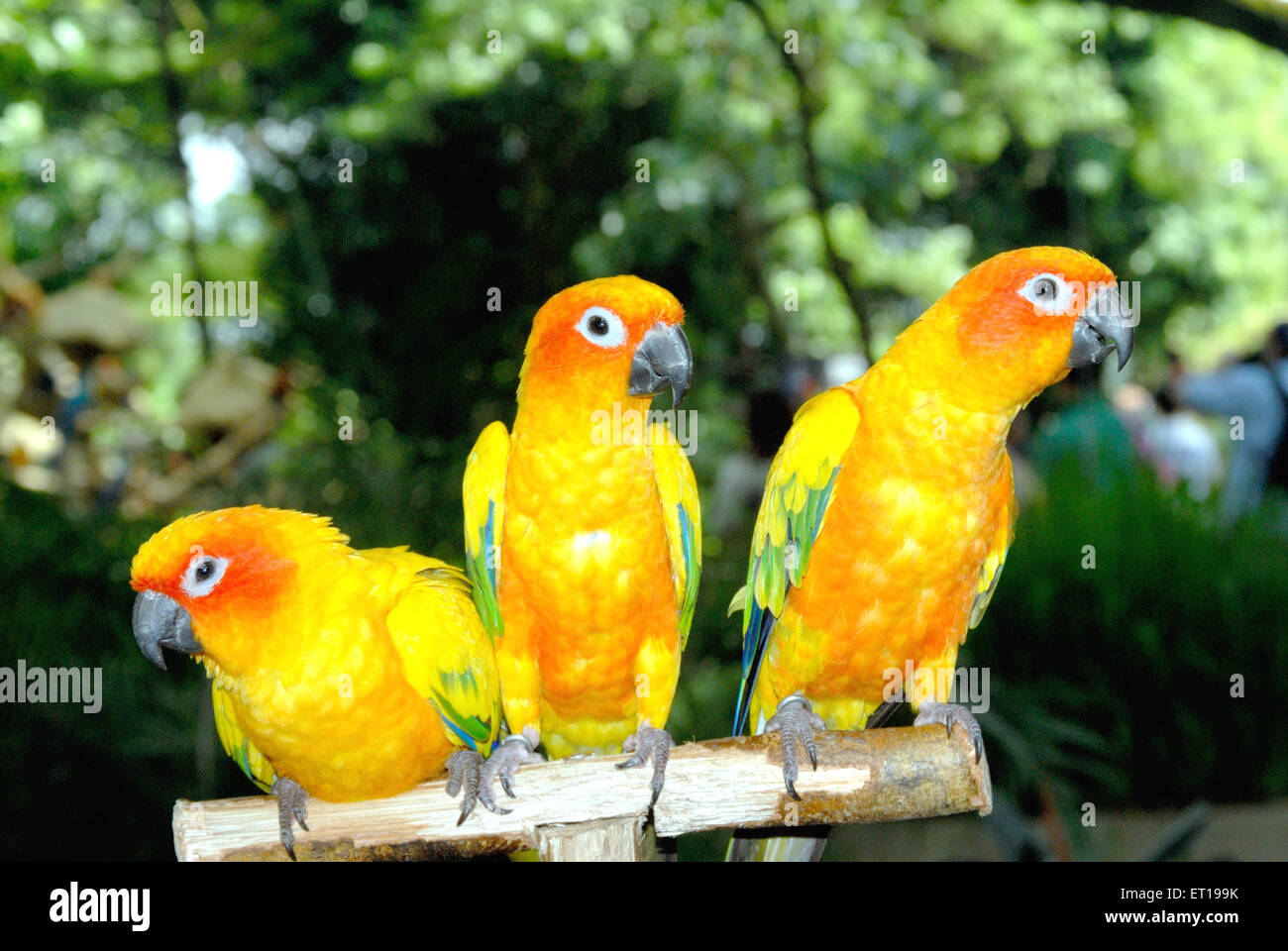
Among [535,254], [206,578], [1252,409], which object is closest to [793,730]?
[206,578]

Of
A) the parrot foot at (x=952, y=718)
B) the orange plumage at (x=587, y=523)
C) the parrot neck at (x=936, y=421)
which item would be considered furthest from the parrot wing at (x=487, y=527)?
the parrot foot at (x=952, y=718)

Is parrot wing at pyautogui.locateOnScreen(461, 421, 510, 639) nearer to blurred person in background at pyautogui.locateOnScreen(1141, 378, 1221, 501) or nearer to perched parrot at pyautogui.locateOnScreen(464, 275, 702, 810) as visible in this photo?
perched parrot at pyautogui.locateOnScreen(464, 275, 702, 810)

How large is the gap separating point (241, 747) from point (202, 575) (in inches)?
19.1

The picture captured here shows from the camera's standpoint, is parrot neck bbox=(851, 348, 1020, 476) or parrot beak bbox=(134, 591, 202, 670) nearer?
parrot beak bbox=(134, 591, 202, 670)

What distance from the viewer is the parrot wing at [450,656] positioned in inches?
70.4

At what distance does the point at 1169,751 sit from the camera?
13.1ft

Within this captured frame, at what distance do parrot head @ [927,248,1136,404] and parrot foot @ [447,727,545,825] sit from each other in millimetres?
1067

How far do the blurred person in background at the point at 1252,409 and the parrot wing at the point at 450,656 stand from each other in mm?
3786

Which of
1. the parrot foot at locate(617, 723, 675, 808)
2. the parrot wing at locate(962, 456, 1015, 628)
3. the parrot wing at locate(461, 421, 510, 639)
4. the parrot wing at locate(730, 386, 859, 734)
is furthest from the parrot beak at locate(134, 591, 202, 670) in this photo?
the parrot wing at locate(962, 456, 1015, 628)

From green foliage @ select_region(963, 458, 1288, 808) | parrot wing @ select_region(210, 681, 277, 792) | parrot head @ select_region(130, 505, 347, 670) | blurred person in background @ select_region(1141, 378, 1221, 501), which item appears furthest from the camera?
blurred person in background @ select_region(1141, 378, 1221, 501)

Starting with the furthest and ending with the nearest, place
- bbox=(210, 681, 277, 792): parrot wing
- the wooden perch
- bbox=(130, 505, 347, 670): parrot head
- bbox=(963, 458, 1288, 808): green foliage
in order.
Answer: bbox=(963, 458, 1288, 808): green foliage < bbox=(210, 681, 277, 792): parrot wing < the wooden perch < bbox=(130, 505, 347, 670): parrot head

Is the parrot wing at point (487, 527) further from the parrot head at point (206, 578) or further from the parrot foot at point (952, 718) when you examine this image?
the parrot foot at point (952, 718)

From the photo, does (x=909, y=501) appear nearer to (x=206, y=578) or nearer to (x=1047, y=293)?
(x=1047, y=293)

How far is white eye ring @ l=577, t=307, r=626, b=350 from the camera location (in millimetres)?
1651
